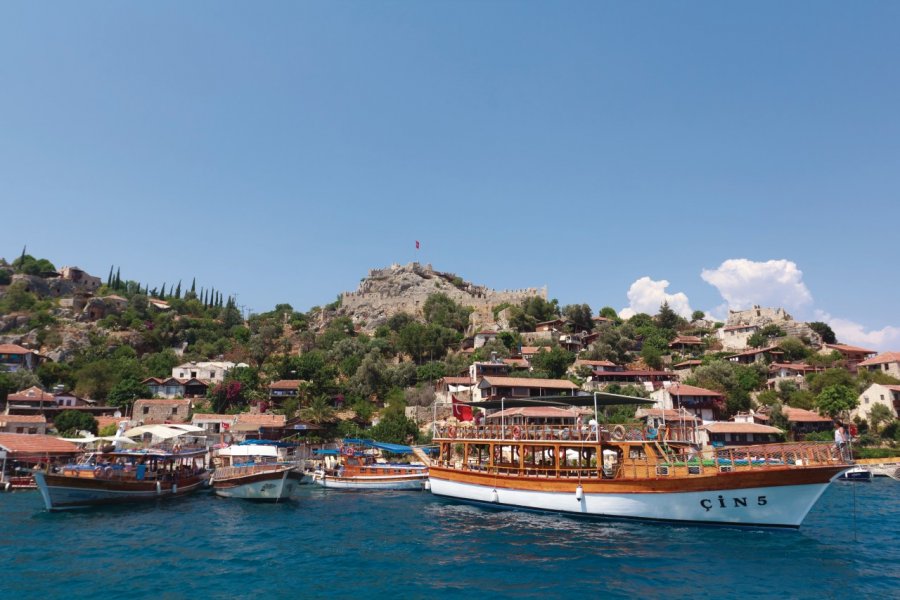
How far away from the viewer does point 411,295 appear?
99.2 meters

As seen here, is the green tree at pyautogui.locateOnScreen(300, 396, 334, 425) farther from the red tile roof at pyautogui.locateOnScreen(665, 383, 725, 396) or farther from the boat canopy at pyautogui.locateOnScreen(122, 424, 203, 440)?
the red tile roof at pyautogui.locateOnScreen(665, 383, 725, 396)

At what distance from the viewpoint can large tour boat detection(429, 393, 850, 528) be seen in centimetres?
1797

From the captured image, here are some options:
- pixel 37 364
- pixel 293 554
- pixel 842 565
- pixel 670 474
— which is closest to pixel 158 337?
pixel 37 364

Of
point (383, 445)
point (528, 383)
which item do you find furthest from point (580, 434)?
point (528, 383)

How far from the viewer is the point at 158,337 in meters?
77.1

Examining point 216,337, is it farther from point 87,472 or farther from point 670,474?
point 670,474

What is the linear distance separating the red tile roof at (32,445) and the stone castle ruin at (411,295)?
183 feet

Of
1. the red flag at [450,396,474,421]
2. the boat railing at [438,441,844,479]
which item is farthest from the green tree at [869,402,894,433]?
the red flag at [450,396,474,421]

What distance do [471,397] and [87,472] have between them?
3390 centimetres

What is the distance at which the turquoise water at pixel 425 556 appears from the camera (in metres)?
13.0

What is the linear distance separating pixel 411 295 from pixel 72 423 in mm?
61519

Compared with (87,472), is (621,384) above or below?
above

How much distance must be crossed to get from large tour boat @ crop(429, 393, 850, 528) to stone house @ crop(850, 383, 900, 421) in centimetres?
3653

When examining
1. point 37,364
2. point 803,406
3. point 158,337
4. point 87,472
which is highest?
point 158,337
